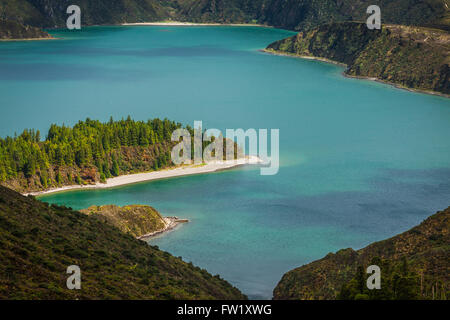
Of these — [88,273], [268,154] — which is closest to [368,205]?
[268,154]

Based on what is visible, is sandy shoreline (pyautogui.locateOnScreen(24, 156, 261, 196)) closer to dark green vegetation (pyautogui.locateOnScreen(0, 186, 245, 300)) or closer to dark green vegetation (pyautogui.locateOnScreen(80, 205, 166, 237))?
dark green vegetation (pyautogui.locateOnScreen(80, 205, 166, 237))

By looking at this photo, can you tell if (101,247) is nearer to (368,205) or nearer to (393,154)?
(368,205)

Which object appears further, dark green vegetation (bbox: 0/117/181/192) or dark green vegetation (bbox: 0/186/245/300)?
dark green vegetation (bbox: 0/117/181/192)

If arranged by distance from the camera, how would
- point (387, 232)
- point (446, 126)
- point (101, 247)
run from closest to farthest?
1. point (101, 247)
2. point (387, 232)
3. point (446, 126)

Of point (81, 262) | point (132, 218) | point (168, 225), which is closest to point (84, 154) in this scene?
point (168, 225)

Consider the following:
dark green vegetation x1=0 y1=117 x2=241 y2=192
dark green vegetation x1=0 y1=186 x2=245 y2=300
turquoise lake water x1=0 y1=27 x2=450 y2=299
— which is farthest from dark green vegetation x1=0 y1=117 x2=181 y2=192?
dark green vegetation x1=0 y1=186 x2=245 y2=300
